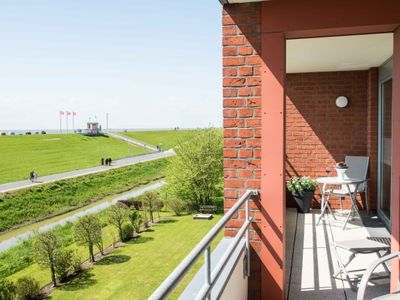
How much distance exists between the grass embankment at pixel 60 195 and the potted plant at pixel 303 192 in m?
31.4

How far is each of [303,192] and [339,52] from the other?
2508 mm

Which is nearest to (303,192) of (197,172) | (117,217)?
(117,217)

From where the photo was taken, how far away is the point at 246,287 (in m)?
3.21

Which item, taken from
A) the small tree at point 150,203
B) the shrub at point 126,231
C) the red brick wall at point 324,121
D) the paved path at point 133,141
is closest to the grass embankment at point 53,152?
the paved path at point 133,141

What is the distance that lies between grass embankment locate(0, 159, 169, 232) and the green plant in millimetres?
31313

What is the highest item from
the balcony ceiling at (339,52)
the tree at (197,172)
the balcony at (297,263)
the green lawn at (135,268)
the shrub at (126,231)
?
the balcony ceiling at (339,52)

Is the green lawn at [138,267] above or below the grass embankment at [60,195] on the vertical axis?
below

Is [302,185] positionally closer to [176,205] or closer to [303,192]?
[303,192]

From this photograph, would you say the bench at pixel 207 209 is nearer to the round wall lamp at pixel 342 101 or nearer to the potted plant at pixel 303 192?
the potted plant at pixel 303 192

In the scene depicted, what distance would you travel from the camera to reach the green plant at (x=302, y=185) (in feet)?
23.0

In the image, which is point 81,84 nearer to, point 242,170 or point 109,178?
point 109,178

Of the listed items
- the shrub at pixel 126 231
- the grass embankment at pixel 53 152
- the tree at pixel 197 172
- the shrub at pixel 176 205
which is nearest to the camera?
the shrub at pixel 126 231

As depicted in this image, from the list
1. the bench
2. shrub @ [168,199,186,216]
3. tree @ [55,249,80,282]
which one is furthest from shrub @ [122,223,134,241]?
the bench

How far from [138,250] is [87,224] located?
12.4 feet
